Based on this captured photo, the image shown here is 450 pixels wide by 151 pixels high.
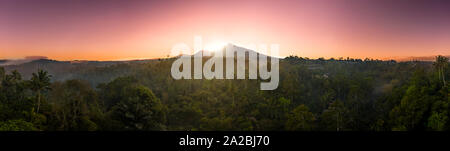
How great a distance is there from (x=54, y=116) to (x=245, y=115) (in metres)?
41.0

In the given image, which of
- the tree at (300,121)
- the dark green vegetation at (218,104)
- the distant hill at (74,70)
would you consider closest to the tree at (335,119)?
the dark green vegetation at (218,104)

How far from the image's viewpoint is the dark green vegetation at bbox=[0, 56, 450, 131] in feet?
137

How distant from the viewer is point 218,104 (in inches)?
3073

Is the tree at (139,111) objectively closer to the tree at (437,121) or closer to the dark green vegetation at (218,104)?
the dark green vegetation at (218,104)

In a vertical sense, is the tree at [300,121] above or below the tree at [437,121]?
below

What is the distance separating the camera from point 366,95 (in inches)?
3211

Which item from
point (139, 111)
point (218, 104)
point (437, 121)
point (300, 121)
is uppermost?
point (139, 111)

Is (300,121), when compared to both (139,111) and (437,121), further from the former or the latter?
(139,111)

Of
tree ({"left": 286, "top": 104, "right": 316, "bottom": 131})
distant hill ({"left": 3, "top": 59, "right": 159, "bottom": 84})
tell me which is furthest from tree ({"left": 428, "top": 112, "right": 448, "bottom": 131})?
distant hill ({"left": 3, "top": 59, "right": 159, "bottom": 84})

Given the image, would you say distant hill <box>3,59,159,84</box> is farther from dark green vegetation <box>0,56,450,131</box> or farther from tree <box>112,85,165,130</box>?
tree <box>112,85,165,130</box>

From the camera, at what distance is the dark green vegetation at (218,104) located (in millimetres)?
41688

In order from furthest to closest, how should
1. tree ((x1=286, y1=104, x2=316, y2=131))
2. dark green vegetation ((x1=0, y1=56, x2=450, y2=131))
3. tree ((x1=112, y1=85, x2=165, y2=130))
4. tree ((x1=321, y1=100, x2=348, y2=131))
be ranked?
tree ((x1=321, y1=100, x2=348, y2=131)), tree ((x1=286, y1=104, x2=316, y2=131)), tree ((x1=112, y1=85, x2=165, y2=130)), dark green vegetation ((x1=0, y1=56, x2=450, y2=131))

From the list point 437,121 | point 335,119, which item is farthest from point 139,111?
point 437,121
